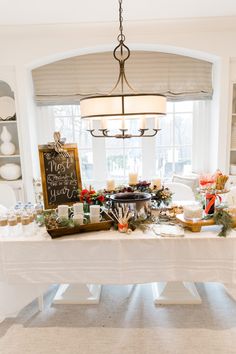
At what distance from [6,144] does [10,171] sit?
336 mm

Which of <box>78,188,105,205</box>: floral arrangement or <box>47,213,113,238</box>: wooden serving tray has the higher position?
<box>78,188,105,205</box>: floral arrangement

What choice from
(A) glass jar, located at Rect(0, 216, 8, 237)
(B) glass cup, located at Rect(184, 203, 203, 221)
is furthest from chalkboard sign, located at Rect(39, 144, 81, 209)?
(B) glass cup, located at Rect(184, 203, 203, 221)

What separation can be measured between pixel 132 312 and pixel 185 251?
30.1 inches

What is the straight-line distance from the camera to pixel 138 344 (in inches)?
68.5

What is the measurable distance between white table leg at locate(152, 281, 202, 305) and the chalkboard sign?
1.03 m

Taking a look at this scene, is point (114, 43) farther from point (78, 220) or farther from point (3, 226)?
point (3, 226)

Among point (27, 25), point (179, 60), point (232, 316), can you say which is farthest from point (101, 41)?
point (232, 316)

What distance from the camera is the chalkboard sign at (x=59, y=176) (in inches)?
83.9

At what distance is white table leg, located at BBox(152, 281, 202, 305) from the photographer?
6.89ft

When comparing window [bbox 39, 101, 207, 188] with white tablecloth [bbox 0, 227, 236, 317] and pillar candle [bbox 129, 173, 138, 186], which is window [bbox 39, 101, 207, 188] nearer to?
pillar candle [bbox 129, 173, 138, 186]

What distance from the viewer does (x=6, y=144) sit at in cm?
323

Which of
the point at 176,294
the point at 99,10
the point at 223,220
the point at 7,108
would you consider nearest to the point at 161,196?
the point at 223,220

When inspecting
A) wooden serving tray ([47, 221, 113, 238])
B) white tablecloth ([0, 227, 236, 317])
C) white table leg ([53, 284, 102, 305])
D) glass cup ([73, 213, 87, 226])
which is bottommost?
white table leg ([53, 284, 102, 305])

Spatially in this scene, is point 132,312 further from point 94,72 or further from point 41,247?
point 94,72
